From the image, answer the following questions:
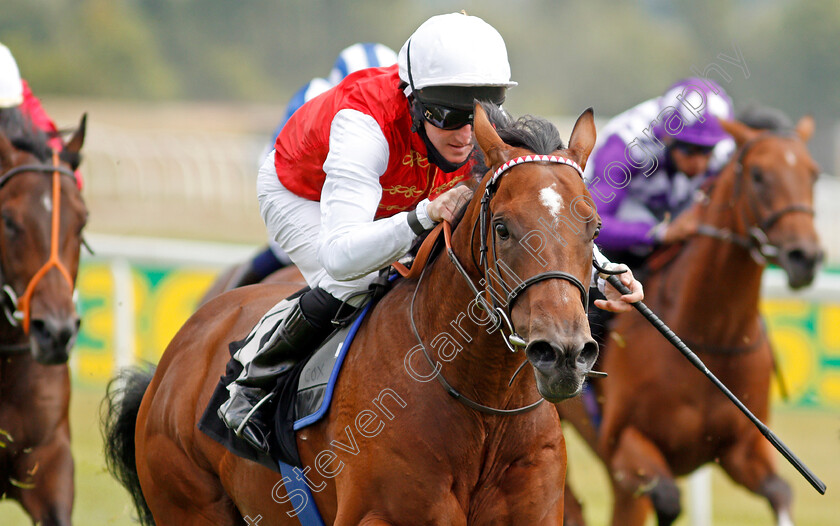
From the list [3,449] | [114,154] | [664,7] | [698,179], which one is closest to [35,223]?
[3,449]

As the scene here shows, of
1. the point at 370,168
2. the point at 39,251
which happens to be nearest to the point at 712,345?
the point at 370,168

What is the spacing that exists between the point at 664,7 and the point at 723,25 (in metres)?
2.55

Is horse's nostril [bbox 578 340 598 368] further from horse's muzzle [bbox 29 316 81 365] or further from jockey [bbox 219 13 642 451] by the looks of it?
horse's muzzle [bbox 29 316 81 365]

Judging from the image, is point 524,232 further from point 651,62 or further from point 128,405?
point 651,62

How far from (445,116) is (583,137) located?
0.51 meters

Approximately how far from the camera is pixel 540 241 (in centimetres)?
261

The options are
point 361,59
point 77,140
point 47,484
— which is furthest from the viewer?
point 361,59

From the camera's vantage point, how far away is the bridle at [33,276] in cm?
487

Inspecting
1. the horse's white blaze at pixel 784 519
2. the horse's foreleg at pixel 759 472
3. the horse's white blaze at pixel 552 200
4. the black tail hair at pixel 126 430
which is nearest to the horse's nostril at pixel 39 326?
the black tail hair at pixel 126 430

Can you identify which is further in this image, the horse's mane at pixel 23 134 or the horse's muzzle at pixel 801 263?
the horse's muzzle at pixel 801 263

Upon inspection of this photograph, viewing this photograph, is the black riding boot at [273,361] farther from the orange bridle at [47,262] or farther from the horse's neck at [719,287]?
the horse's neck at [719,287]

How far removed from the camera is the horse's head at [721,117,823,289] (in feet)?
18.4

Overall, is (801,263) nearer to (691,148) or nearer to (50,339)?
(691,148)

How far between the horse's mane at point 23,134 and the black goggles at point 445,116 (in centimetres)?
247
